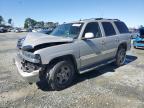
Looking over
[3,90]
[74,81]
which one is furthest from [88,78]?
[3,90]

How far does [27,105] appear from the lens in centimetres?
438

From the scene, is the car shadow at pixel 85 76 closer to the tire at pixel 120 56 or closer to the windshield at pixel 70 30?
the tire at pixel 120 56

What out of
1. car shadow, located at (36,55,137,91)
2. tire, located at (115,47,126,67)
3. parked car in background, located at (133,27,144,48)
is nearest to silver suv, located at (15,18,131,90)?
car shadow, located at (36,55,137,91)

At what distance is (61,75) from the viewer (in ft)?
17.2

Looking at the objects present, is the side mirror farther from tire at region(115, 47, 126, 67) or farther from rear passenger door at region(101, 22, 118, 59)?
tire at region(115, 47, 126, 67)

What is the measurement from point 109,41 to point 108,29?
1.64ft

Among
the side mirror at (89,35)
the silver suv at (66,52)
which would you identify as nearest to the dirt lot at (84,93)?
the silver suv at (66,52)

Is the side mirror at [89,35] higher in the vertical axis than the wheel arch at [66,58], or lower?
higher

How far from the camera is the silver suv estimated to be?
4.77 metres

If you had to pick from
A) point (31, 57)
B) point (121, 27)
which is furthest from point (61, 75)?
point (121, 27)

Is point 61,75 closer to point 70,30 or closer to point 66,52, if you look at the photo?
point 66,52

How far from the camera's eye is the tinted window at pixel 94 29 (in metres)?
5.98

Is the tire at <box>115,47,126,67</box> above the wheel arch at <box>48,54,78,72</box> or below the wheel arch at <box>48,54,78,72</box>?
below

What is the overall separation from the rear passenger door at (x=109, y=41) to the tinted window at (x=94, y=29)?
0.35 m
